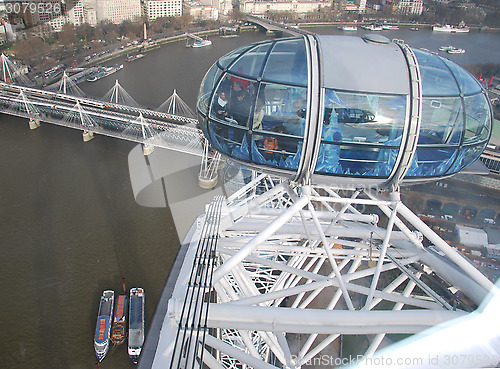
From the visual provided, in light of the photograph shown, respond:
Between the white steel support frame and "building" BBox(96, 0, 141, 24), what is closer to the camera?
the white steel support frame

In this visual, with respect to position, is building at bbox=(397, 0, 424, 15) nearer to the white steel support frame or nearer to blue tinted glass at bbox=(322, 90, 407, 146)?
the white steel support frame

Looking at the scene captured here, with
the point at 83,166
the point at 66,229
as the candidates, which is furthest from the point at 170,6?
the point at 66,229

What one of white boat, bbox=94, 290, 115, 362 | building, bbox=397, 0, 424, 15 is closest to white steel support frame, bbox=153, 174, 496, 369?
white boat, bbox=94, 290, 115, 362

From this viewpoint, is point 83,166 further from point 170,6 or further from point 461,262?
point 170,6

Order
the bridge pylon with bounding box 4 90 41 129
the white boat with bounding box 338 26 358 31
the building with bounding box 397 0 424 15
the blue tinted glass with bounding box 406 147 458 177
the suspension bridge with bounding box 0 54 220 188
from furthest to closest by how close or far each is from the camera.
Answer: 1. the building with bounding box 397 0 424 15
2. the white boat with bounding box 338 26 358 31
3. the bridge pylon with bounding box 4 90 41 129
4. the suspension bridge with bounding box 0 54 220 188
5. the blue tinted glass with bounding box 406 147 458 177

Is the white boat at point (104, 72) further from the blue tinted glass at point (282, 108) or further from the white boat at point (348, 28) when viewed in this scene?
the white boat at point (348, 28)

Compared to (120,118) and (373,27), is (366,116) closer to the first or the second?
(120,118)
